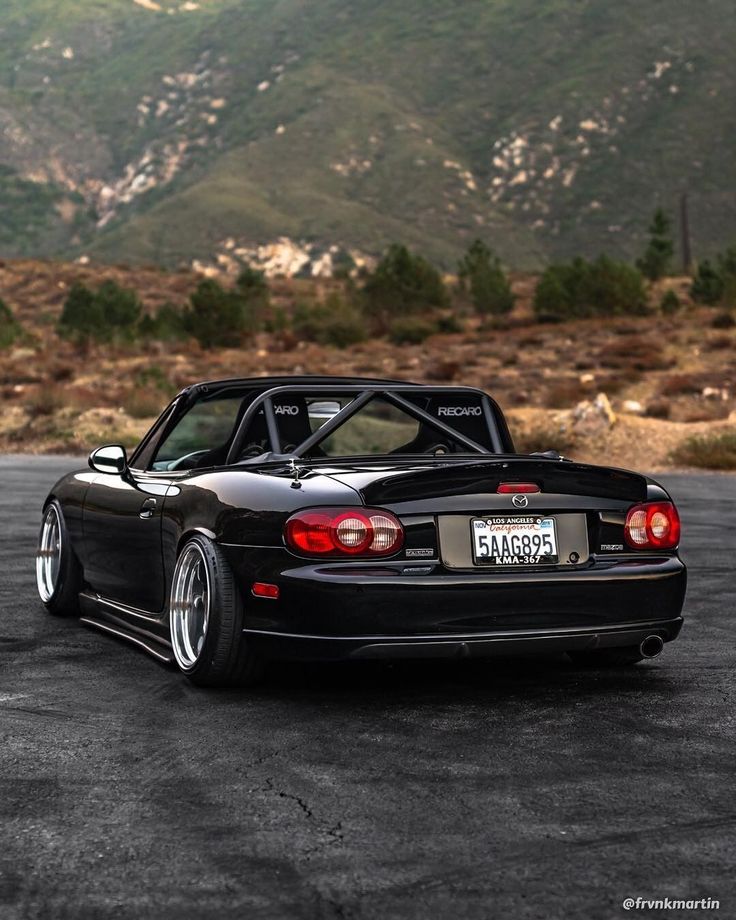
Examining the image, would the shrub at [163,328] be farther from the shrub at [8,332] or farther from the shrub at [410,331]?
the shrub at [410,331]

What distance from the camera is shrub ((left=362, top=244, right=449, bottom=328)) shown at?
6025 cm

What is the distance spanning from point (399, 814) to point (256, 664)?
1886mm

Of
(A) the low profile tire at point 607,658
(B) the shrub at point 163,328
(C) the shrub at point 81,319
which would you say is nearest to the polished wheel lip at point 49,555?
(A) the low profile tire at point 607,658

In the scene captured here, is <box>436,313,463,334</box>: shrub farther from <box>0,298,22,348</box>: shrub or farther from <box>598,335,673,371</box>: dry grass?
<box>0,298,22,348</box>: shrub

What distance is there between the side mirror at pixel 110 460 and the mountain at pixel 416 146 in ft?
400

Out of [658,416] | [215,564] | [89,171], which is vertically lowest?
[658,416]

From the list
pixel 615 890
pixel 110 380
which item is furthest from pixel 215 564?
pixel 110 380

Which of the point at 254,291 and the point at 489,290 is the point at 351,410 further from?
the point at 254,291

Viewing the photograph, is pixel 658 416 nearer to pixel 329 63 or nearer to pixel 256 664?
pixel 256 664

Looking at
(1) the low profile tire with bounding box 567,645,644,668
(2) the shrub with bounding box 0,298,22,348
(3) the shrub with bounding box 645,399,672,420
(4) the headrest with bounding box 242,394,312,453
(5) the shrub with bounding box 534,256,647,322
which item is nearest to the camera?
(1) the low profile tire with bounding box 567,645,644,668

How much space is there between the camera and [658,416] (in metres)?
32.3

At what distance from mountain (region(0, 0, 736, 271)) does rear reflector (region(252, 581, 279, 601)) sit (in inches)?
4865

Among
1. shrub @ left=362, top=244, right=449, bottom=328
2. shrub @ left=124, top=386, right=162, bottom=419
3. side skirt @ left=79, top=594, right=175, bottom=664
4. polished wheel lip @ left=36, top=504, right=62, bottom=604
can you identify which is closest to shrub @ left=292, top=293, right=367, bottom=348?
shrub @ left=362, top=244, right=449, bottom=328

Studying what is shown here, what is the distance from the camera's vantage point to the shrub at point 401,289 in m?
60.2
